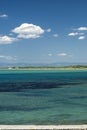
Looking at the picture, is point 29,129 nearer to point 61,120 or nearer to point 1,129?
point 1,129

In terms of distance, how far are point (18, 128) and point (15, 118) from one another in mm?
13226

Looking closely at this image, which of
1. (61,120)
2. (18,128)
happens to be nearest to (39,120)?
(61,120)

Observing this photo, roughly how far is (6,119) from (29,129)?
12.9 meters

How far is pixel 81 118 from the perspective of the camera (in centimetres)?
2366

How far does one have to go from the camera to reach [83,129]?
11055mm

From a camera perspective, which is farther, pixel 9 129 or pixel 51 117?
pixel 51 117

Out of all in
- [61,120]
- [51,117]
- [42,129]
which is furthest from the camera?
[51,117]

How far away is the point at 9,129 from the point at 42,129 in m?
0.98

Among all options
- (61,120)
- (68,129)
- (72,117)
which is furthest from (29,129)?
(72,117)

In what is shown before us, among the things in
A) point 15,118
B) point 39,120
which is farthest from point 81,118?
point 15,118

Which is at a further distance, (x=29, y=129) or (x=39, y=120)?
(x=39, y=120)

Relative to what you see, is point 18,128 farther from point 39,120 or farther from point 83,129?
point 39,120

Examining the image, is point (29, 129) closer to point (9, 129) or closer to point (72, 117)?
point (9, 129)

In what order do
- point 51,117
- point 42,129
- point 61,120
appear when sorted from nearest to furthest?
1. point 42,129
2. point 61,120
3. point 51,117
